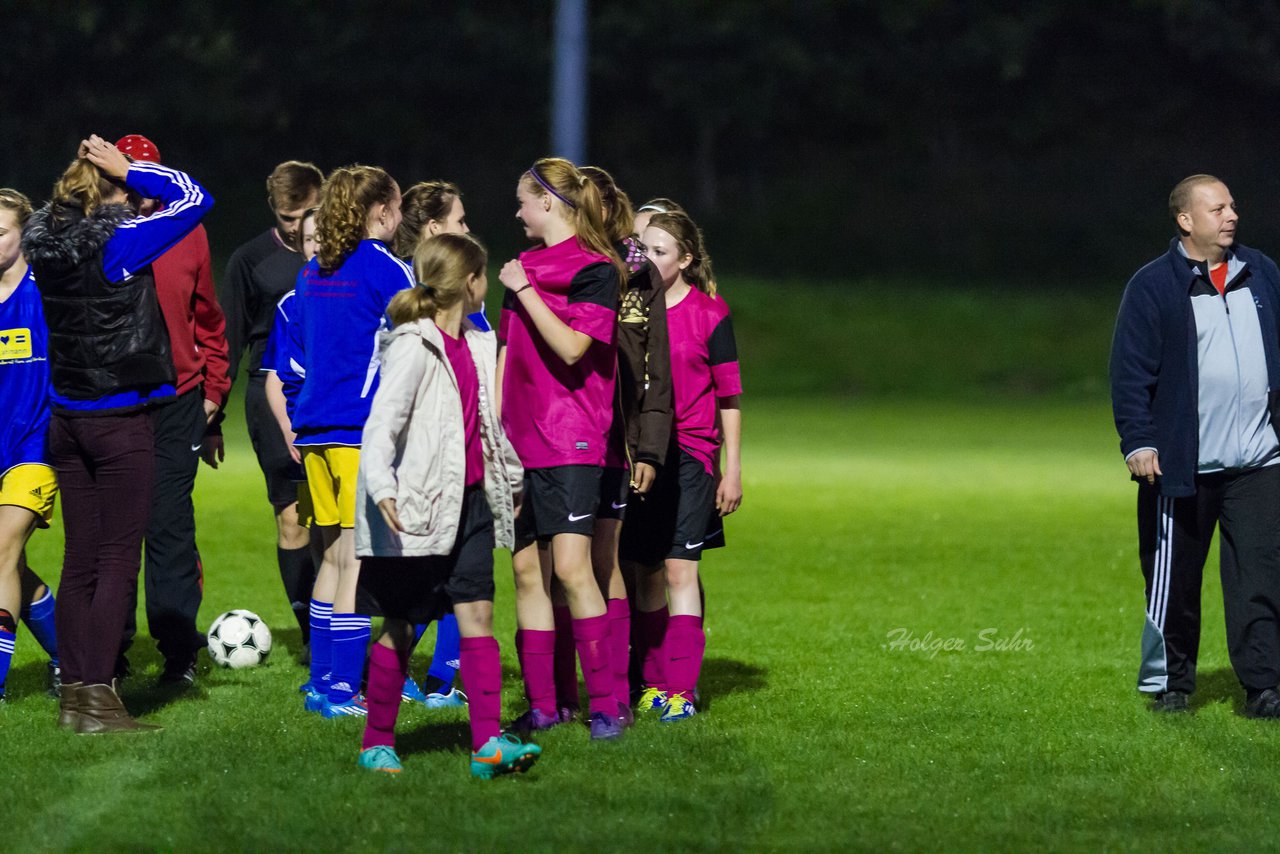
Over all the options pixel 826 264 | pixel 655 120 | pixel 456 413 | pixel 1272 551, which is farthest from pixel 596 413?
pixel 655 120

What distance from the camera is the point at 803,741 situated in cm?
635

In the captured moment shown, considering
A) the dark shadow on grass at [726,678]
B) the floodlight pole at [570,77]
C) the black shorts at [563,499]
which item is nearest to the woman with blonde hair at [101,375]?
the black shorts at [563,499]

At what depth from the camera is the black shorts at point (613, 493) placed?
6.38m

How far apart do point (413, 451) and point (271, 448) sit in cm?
259

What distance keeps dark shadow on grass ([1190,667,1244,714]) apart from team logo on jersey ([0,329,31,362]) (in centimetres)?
447

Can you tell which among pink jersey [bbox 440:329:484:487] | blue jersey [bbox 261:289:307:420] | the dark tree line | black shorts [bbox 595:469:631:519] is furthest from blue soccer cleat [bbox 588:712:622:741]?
the dark tree line

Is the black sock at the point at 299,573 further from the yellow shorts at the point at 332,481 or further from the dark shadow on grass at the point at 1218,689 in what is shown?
the dark shadow on grass at the point at 1218,689

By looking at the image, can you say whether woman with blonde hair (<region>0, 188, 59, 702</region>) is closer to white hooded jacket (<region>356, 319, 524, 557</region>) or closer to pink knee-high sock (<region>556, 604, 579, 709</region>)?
white hooded jacket (<region>356, 319, 524, 557</region>)

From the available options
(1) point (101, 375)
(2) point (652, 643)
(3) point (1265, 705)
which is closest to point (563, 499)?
(2) point (652, 643)

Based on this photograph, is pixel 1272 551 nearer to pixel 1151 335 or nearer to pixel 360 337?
pixel 1151 335

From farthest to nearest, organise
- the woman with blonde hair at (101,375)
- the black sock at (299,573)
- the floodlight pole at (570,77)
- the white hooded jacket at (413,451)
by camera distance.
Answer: the floodlight pole at (570,77) < the black sock at (299,573) < the woman with blonde hair at (101,375) < the white hooded jacket at (413,451)

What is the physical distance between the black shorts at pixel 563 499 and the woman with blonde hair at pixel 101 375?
1324 millimetres

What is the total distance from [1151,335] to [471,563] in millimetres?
2862

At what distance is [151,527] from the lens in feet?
24.2
